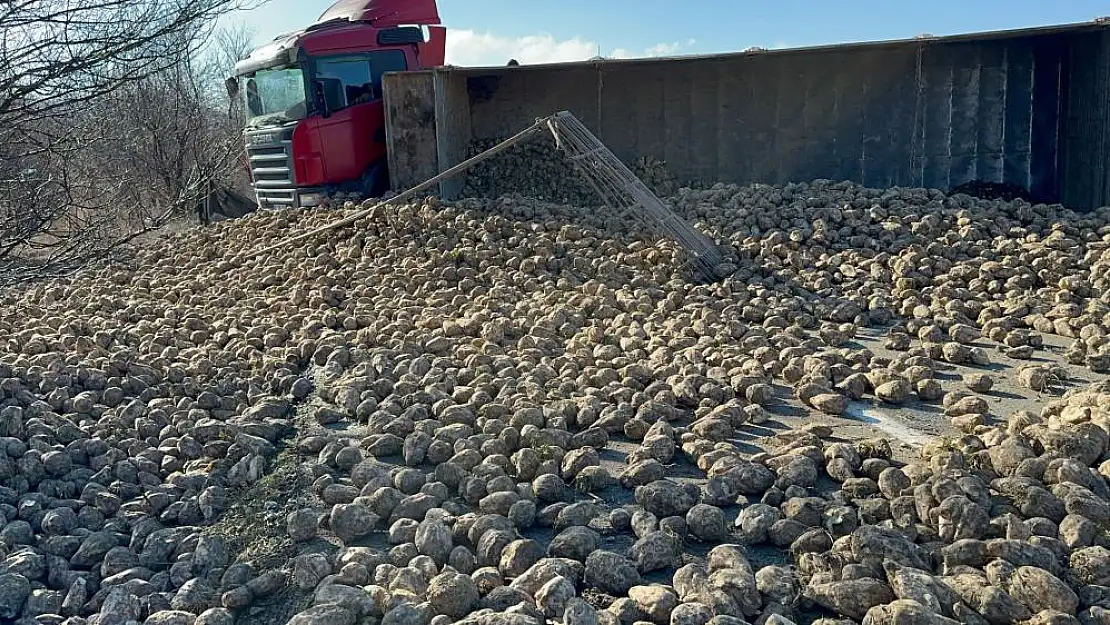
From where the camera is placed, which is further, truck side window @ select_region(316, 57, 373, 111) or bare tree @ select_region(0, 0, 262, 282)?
truck side window @ select_region(316, 57, 373, 111)

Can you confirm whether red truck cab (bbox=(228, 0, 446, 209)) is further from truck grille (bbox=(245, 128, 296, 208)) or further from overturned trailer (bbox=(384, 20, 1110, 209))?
overturned trailer (bbox=(384, 20, 1110, 209))

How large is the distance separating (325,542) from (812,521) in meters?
1.47

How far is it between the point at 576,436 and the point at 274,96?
20.0ft

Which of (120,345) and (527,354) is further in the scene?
(120,345)

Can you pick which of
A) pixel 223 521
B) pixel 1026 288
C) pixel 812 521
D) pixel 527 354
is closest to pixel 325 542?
pixel 223 521

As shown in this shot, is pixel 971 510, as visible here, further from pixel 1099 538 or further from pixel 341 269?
pixel 341 269

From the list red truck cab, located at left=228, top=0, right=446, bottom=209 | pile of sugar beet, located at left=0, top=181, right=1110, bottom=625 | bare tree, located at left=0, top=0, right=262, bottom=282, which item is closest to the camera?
pile of sugar beet, located at left=0, top=181, right=1110, bottom=625

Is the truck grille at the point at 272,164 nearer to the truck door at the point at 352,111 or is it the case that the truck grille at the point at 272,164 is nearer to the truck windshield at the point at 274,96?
the truck windshield at the point at 274,96

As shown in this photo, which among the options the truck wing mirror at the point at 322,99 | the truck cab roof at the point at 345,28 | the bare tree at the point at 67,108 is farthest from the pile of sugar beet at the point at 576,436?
the truck cab roof at the point at 345,28

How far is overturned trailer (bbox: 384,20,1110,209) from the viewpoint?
7.35 m

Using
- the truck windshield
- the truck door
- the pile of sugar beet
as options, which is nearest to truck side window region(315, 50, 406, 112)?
the truck door

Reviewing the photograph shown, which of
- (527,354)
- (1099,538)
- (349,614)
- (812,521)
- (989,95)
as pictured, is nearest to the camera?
(349,614)

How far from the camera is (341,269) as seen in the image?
247 inches

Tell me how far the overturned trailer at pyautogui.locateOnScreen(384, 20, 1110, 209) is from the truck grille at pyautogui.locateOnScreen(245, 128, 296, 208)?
0.91 meters
